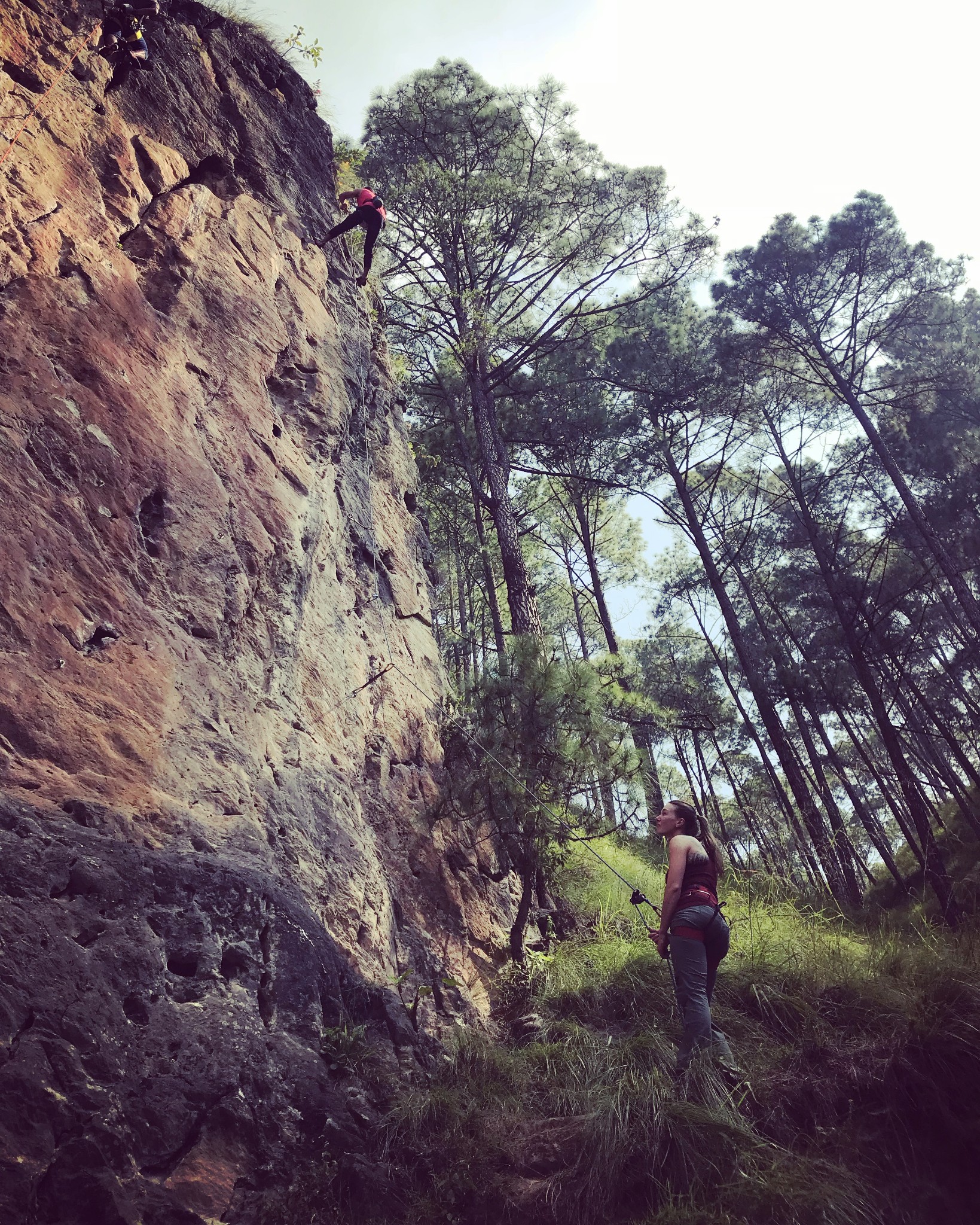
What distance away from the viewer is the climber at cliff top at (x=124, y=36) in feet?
16.5

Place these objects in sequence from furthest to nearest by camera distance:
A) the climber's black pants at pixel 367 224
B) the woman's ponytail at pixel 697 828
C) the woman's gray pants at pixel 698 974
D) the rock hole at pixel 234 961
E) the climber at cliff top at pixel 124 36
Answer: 1. the climber's black pants at pixel 367 224
2. the climber at cliff top at pixel 124 36
3. the woman's ponytail at pixel 697 828
4. the woman's gray pants at pixel 698 974
5. the rock hole at pixel 234 961

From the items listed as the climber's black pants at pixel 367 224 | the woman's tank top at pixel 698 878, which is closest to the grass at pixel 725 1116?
the woman's tank top at pixel 698 878

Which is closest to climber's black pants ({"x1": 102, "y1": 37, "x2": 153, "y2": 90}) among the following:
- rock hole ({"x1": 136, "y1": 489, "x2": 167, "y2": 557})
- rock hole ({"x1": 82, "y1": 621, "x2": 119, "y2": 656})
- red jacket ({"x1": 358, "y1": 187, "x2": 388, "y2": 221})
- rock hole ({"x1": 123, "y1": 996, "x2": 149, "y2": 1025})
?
red jacket ({"x1": 358, "y1": 187, "x2": 388, "y2": 221})

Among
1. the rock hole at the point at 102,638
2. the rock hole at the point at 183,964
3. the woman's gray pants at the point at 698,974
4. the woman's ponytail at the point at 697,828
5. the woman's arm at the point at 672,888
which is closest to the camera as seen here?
the rock hole at the point at 183,964

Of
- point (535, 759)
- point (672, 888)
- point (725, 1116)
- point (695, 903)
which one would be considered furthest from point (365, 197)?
point (725, 1116)

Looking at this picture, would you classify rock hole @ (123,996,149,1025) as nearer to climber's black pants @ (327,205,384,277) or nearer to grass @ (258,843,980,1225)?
grass @ (258,843,980,1225)

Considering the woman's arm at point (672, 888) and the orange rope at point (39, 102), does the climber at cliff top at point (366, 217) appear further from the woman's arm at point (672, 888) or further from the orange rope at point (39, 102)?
the woman's arm at point (672, 888)

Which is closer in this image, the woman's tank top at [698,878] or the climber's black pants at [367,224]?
the woman's tank top at [698,878]

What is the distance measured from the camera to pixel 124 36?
505 cm

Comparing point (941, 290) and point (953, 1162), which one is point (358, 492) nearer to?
point (953, 1162)

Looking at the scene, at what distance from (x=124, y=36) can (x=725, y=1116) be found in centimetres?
781

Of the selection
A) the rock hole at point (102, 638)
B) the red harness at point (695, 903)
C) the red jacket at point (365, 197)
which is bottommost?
the red harness at point (695, 903)

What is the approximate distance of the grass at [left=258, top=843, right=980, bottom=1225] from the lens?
302 centimetres

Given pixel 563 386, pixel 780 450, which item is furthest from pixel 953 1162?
pixel 780 450
